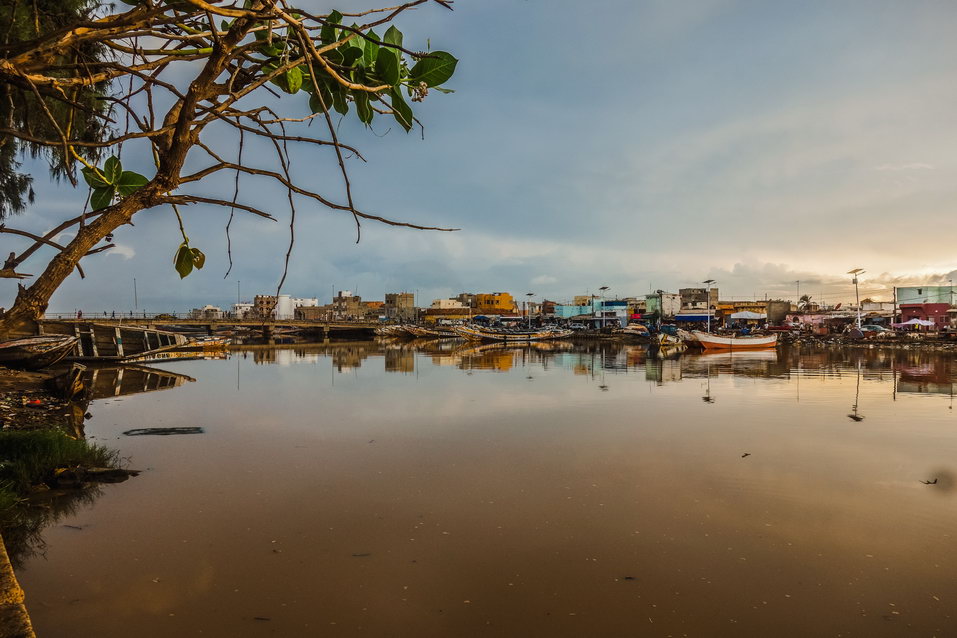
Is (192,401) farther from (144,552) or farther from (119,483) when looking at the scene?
(144,552)

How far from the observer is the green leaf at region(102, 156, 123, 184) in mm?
1558

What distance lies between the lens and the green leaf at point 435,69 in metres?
1.27

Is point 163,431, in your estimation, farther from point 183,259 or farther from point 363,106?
point 363,106

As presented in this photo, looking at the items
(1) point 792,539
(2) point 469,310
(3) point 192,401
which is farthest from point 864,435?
(2) point 469,310

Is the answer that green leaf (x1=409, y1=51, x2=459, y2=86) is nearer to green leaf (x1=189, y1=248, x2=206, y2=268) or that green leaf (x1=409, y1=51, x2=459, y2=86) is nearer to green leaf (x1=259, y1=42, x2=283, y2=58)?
green leaf (x1=259, y1=42, x2=283, y2=58)

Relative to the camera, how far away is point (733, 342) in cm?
3566

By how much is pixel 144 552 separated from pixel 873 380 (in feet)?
66.1

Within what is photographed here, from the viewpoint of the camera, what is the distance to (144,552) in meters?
3.98

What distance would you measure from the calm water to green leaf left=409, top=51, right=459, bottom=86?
3110 millimetres

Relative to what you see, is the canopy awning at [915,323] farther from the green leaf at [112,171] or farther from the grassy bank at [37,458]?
the green leaf at [112,171]

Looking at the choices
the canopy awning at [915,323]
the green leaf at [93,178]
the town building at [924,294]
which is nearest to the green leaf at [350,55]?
the green leaf at [93,178]

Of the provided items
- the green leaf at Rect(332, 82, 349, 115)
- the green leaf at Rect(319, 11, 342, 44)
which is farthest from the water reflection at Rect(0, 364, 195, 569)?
the green leaf at Rect(319, 11, 342, 44)

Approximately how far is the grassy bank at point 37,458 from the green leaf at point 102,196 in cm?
446

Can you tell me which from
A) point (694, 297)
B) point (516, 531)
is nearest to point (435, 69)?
point (516, 531)
